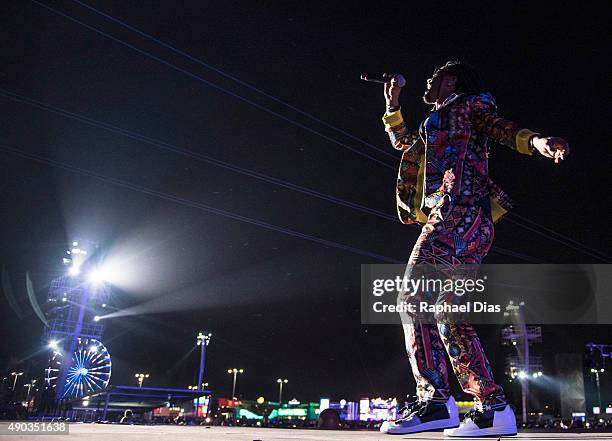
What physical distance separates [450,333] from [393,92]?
2567 millimetres

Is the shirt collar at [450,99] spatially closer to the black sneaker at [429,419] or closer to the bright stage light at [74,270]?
the black sneaker at [429,419]

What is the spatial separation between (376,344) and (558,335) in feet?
76.1

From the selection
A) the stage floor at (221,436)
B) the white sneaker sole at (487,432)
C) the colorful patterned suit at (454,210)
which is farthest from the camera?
the colorful patterned suit at (454,210)

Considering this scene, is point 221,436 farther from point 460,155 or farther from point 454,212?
point 460,155

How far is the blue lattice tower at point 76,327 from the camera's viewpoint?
4841cm

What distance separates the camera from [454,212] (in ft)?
12.7

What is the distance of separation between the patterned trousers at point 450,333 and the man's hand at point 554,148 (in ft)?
2.32

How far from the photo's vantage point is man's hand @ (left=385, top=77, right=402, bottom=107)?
4.87 metres

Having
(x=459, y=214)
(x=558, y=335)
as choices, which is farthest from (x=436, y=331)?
(x=558, y=335)

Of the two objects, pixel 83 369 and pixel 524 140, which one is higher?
pixel 524 140

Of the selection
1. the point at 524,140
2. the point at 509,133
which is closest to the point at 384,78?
the point at 509,133

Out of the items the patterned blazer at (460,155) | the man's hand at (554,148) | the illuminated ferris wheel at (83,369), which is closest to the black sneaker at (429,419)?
the patterned blazer at (460,155)

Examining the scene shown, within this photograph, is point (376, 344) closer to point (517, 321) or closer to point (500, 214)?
point (517, 321)

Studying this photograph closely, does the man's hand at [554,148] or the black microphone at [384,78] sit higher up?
the black microphone at [384,78]
